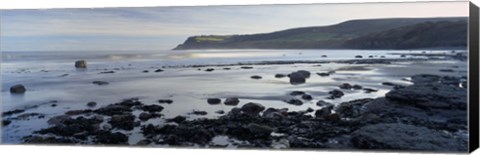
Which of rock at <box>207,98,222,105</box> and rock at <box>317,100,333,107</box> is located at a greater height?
rock at <box>207,98,222,105</box>

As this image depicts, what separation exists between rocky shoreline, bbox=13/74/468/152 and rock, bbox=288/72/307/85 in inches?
12.6

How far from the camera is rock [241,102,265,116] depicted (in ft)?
26.0

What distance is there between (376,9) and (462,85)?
3.83 ft

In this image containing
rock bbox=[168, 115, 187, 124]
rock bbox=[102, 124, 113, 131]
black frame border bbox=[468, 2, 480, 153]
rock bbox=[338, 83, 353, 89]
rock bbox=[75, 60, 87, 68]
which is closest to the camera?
black frame border bbox=[468, 2, 480, 153]

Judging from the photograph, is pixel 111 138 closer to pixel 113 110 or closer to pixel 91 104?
pixel 113 110

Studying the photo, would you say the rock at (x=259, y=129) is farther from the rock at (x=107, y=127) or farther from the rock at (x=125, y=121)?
the rock at (x=107, y=127)

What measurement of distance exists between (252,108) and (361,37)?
54.8 inches

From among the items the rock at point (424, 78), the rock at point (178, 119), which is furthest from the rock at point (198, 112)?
the rock at point (424, 78)

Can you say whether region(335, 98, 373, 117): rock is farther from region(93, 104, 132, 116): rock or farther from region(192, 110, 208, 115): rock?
region(93, 104, 132, 116): rock

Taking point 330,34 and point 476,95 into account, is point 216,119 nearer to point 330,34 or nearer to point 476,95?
point 330,34

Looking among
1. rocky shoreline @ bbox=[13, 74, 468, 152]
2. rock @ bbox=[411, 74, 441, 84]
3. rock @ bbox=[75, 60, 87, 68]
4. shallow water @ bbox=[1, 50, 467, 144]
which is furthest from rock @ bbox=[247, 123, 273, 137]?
rock @ bbox=[75, 60, 87, 68]

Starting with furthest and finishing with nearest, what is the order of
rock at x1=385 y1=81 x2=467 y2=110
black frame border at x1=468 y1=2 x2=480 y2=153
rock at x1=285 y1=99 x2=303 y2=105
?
1. rock at x1=285 y1=99 x2=303 y2=105
2. rock at x1=385 y1=81 x2=467 y2=110
3. black frame border at x1=468 y1=2 x2=480 y2=153

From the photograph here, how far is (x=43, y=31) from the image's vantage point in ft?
27.8

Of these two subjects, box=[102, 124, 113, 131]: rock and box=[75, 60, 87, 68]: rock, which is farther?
box=[75, 60, 87, 68]: rock
